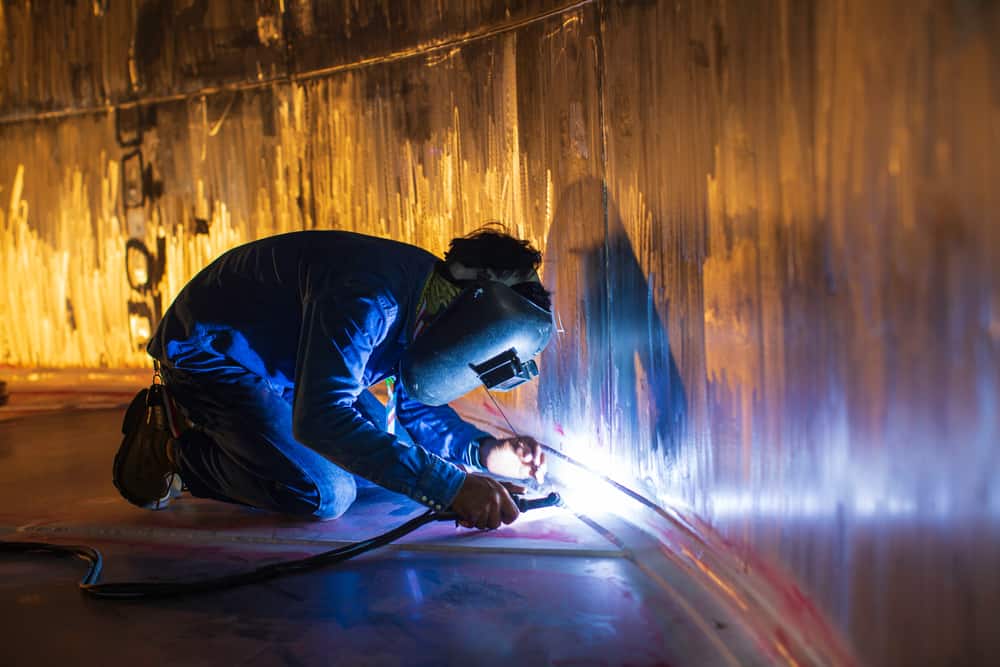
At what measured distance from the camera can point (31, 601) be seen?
164 centimetres

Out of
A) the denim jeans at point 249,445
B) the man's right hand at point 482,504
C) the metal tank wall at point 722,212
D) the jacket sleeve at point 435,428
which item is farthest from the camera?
the jacket sleeve at point 435,428

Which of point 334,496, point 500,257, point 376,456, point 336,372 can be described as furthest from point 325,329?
point 334,496

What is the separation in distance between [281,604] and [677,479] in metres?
0.82

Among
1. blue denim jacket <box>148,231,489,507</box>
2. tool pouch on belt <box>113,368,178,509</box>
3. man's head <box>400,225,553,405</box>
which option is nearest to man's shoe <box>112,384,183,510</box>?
tool pouch on belt <box>113,368,178,509</box>

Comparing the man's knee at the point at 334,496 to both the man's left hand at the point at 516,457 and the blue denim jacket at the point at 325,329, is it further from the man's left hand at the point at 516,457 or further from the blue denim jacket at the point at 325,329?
the man's left hand at the point at 516,457

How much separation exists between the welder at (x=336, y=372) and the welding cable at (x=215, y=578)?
0.16 m

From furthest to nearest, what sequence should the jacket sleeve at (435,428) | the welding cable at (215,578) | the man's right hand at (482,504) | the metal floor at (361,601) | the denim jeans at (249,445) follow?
the jacket sleeve at (435,428) < the denim jeans at (249,445) < the man's right hand at (482,504) < the welding cable at (215,578) < the metal floor at (361,601)

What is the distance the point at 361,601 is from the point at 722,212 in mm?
958

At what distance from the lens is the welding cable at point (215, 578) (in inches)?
63.7

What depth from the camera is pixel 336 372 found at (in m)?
1.64

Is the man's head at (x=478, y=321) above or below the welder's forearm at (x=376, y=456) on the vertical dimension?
above

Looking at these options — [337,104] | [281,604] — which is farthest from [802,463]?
[337,104]

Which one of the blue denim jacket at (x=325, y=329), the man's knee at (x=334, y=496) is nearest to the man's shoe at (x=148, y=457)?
the blue denim jacket at (x=325, y=329)

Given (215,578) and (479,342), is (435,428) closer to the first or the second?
(479,342)
